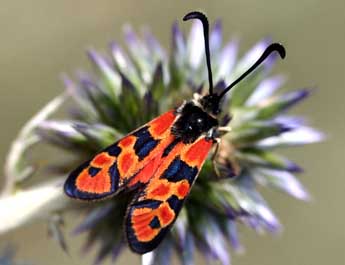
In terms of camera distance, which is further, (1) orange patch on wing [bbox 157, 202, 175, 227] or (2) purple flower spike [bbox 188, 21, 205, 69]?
(2) purple flower spike [bbox 188, 21, 205, 69]

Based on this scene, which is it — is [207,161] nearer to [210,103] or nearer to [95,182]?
[210,103]

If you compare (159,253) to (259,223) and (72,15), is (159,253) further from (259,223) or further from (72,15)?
(72,15)

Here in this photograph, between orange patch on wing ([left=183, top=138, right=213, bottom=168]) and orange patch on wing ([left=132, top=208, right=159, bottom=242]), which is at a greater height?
orange patch on wing ([left=183, top=138, right=213, bottom=168])

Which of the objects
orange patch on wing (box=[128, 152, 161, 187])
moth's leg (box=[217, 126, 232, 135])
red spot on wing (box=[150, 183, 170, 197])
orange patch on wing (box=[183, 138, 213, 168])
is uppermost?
orange patch on wing (box=[128, 152, 161, 187])

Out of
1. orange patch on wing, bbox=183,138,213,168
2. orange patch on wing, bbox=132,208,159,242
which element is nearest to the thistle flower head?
orange patch on wing, bbox=183,138,213,168

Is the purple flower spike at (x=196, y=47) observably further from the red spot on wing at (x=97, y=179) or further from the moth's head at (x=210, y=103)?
the red spot on wing at (x=97, y=179)

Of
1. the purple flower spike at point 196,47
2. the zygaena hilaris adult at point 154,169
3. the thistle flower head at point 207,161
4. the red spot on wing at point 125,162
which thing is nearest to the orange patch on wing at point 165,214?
the zygaena hilaris adult at point 154,169

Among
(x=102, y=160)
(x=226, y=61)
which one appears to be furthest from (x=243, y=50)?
(x=102, y=160)

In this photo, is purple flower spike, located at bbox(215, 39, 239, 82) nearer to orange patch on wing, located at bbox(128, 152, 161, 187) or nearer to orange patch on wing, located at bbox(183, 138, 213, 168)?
orange patch on wing, located at bbox(183, 138, 213, 168)

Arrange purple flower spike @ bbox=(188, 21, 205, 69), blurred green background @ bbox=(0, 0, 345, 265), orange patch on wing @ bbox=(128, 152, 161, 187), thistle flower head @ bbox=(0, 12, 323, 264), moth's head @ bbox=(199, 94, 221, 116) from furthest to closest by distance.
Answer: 1. blurred green background @ bbox=(0, 0, 345, 265)
2. purple flower spike @ bbox=(188, 21, 205, 69)
3. thistle flower head @ bbox=(0, 12, 323, 264)
4. moth's head @ bbox=(199, 94, 221, 116)
5. orange patch on wing @ bbox=(128, 152, 161, 187)
